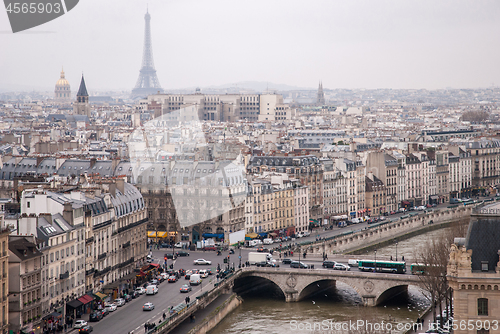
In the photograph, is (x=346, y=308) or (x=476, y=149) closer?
(x=346, y=308)

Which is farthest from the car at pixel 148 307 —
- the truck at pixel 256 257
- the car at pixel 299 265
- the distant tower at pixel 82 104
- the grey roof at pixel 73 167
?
the distant tower at pixel 82 104

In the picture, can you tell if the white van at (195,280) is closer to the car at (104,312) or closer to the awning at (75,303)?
the car at (104,312)

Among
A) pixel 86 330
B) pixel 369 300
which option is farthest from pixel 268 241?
pixel 86 330

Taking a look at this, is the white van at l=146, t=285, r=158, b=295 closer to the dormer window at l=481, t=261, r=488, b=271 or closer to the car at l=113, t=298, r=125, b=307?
the car at l=113, t=298, r=125, b=307

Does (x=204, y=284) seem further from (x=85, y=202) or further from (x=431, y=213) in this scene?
(x=431, y=213)

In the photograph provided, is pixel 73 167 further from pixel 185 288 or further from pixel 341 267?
pixel 341 267

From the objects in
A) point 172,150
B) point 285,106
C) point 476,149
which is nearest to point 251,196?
point 172,150
